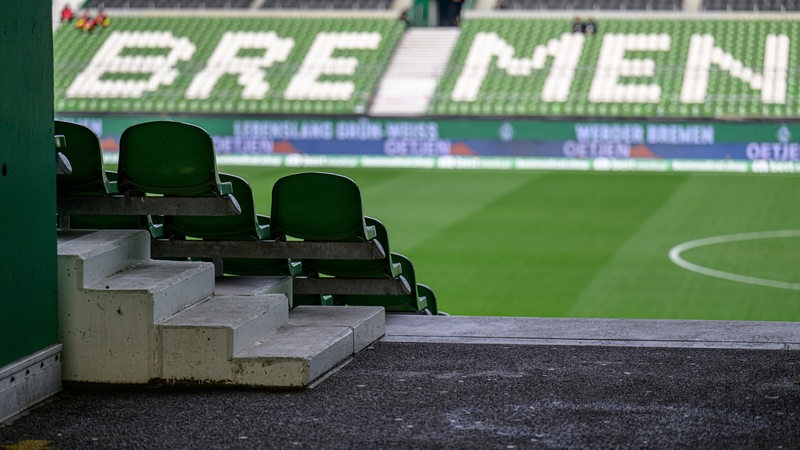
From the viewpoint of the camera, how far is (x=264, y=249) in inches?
273

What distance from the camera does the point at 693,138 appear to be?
2605 centimetres

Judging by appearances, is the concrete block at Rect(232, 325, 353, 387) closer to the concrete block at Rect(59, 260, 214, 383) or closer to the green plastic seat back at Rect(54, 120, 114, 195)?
the concrete block at Rect(59, 260, 214, 383)

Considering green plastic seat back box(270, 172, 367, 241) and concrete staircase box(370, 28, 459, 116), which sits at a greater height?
green plastic seat back box(270, 172, 367, 241)

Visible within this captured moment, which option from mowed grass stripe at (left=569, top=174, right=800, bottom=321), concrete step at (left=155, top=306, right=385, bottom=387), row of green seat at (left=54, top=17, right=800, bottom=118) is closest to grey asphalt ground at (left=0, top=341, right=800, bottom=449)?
concrete step at (left=155, top=306, right=385, bottom=387)

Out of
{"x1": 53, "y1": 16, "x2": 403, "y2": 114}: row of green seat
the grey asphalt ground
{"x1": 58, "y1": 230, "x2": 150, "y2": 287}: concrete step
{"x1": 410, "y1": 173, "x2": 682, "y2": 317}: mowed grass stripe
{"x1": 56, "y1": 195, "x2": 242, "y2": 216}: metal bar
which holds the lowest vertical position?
{"x1": 410, "y1": 173, "x2": 682, "y2": 317}: mowed grass stripe

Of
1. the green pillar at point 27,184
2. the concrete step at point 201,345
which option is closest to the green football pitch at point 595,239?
the concrete step at point 201,345

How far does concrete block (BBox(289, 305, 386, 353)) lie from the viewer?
6285 millimetres

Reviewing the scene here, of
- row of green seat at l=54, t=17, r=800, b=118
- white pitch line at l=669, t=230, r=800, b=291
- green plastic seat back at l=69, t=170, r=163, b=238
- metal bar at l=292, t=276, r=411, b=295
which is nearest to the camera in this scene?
green plastic seat back at l=69, t=170, r=163, b=238

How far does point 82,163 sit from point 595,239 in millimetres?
12763

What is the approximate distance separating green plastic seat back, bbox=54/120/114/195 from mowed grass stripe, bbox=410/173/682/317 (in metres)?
7.65

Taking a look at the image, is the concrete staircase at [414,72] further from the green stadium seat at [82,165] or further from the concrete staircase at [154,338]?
the concrete staircase at [154,338]

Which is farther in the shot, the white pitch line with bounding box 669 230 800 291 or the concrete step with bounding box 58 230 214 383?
the white pitch line with bounding box 669 230 800 291

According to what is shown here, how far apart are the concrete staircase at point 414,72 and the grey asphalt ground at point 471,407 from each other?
2236 centimetres

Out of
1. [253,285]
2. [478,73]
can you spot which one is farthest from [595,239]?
[478,73]
